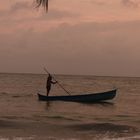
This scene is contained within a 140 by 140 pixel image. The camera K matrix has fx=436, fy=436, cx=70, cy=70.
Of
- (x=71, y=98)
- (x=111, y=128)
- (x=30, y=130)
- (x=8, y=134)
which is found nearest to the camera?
(x=8, y=134)

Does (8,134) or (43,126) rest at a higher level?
(8,134)

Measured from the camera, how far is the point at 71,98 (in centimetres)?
3375

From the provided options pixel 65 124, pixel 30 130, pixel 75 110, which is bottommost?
pixel 75 110

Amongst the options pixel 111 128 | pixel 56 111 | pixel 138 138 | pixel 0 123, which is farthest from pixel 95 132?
pixel 56 111

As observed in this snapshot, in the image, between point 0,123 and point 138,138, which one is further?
point 0,123

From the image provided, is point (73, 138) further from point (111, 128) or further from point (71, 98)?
point (71, 98)

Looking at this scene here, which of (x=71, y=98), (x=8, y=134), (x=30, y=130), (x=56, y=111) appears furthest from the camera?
(x=71, y=98)

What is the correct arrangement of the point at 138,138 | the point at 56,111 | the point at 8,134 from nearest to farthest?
the point at 138,138 → the point at 8,134 → the point at 56,111

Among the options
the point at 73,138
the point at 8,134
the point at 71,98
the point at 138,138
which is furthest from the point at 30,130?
the point at 71,98

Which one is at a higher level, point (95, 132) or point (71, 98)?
point (95, 132)

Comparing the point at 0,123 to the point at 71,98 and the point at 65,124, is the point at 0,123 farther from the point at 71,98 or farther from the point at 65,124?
the point at 71,98

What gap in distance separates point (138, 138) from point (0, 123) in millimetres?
7233

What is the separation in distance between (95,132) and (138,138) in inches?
115

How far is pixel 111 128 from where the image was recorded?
61.0 ft
